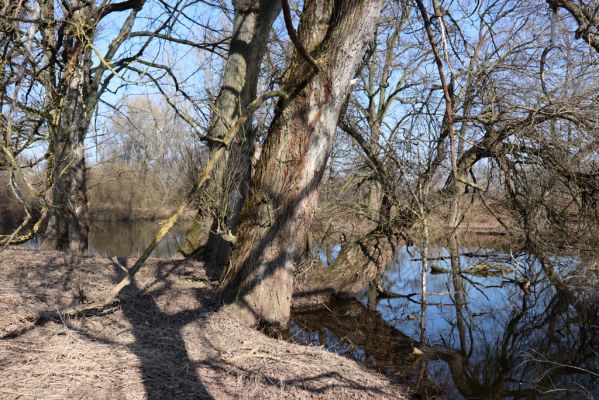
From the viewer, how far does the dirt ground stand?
10.2 ft

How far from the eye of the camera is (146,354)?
3695mm

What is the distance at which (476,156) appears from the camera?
8.16 metres

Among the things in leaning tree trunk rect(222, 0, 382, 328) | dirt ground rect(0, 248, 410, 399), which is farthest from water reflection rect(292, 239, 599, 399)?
dirt ground rect(0, 248, 410, 399)

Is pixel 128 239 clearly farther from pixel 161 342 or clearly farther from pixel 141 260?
pixel 161 342

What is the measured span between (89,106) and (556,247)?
323 inches

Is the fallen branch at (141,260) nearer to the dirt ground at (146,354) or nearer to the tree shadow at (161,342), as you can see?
the dirt ground at (146,354)

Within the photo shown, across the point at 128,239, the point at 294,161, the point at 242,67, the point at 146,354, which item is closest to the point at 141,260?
the point at 146,354

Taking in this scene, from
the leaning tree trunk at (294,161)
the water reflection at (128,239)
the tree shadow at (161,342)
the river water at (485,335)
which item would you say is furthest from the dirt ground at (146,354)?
the water reflection at (128,239)

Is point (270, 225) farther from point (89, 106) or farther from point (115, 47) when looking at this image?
point (115, 47)

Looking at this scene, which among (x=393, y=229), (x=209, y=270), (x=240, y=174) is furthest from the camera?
(x=393, y=229)

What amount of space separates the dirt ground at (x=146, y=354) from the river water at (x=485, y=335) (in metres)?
1.28

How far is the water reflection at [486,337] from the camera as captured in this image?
5.46 m

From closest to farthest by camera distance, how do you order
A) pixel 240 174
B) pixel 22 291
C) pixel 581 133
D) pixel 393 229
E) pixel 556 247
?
pixel 22 291, pixel 240 174, pixel 581 133, pixel 556 247, pixel 393 229

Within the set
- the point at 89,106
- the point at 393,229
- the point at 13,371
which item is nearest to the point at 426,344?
the point at 393,229
